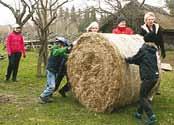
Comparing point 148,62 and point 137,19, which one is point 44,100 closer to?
point 148,62

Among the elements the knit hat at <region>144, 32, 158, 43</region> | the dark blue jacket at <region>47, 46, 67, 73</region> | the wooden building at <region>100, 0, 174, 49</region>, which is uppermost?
the knit hat at <region>144, 32, 158, 43</region>

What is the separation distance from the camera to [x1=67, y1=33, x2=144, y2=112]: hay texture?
9047 mm

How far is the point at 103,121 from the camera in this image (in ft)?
28.0

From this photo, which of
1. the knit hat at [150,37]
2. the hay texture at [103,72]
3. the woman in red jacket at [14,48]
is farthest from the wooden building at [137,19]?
the knit hat at [150,37]

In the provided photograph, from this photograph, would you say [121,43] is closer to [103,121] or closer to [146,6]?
[103,121]

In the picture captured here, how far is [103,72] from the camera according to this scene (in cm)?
936

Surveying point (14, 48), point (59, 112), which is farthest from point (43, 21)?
point (59, 112)

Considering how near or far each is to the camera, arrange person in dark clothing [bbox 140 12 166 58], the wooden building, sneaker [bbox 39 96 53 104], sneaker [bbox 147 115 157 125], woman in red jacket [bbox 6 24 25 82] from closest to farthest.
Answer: sneaker [bbox 147 115 157 125]
person in dark clothing [bbox 140 12 166 58]
sneaker [bbox 39 96 53 104]
woman in red jacket [bbox 6 24 25 82]
the wooden building

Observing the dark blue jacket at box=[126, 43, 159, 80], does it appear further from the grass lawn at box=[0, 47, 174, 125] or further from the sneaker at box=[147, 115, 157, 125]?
the grass lawn at box=[0, 47, 174, 125]

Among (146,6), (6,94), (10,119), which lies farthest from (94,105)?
(146,6)

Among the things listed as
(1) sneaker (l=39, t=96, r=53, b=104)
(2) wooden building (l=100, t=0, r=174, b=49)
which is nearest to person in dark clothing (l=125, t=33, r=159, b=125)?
(1) sneaker (l=39, t=96, r=53, b=104)

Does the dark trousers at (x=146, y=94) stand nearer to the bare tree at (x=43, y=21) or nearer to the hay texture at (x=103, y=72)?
the hay texture at (x=103, y=72)

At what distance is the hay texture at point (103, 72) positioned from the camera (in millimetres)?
9047

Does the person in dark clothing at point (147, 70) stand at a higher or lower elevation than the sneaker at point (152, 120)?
higher
